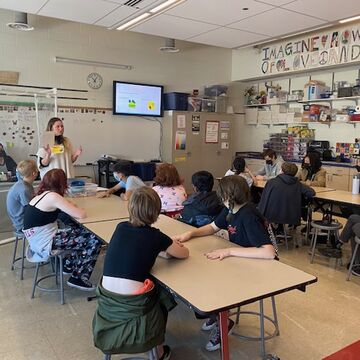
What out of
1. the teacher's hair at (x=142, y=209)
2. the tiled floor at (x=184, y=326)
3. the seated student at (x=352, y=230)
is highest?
the teacher's hair at (x=142, y=209)

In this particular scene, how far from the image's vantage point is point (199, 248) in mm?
2188

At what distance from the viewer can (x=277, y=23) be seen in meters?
4.83

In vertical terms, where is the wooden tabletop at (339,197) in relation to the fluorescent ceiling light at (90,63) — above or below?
below

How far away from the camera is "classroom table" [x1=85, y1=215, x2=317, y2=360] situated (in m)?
1.55

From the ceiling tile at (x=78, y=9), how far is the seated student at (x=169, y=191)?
2184 millimetres

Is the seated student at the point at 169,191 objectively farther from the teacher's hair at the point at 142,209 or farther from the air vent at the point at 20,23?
the air vent at the point at 20,23

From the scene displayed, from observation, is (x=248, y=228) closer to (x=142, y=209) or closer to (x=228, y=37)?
(x=142, y=209)

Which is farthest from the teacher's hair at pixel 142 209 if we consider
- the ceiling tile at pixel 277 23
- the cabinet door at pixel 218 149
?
the cabinet door at pixel 218 149

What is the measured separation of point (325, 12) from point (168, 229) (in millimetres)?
3418

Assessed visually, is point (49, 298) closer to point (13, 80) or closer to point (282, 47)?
point (13, 80)

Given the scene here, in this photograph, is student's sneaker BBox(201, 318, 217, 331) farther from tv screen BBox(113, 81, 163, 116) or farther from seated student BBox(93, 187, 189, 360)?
tv screen BBox(113, 81, 163, 116)

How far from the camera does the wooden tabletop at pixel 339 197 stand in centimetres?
381

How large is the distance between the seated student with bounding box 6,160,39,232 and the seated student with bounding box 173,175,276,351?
1667 mm

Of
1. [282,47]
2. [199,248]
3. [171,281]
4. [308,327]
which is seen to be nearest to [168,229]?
[199,248]
